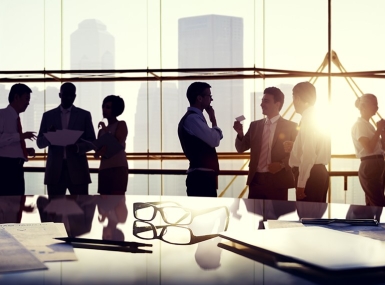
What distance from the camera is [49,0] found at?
29.2 ft

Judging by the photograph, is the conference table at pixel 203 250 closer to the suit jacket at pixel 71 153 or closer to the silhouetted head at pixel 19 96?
the suit jacket at pixel 71 153

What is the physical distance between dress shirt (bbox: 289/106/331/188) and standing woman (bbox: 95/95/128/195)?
1.07 metres

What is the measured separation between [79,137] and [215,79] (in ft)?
12.0

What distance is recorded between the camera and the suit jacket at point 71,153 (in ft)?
10.3

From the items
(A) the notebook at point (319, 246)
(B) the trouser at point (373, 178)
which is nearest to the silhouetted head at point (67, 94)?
(B) the trouser at point (373, 178)

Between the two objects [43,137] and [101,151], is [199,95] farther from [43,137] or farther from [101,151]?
[43,137]

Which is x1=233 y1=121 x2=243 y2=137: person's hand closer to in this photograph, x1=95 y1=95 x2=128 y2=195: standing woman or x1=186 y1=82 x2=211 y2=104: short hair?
x1=186 y1=82 x2=211 y2=104: short hair

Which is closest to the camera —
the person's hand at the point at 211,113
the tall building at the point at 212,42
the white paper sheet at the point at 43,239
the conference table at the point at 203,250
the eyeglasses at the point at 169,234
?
the conference table at the point at 203,250

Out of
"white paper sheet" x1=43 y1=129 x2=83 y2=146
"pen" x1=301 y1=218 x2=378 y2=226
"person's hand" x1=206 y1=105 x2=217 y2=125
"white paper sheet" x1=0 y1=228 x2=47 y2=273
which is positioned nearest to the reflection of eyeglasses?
"pen" x1=301 y1=218 x2=378 y2=226

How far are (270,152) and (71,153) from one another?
1.13 metres

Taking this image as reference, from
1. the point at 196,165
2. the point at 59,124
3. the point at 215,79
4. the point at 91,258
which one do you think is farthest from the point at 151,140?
the point at 91,258

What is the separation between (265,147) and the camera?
265 cm

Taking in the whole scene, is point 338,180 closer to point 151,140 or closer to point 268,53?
point 151,140

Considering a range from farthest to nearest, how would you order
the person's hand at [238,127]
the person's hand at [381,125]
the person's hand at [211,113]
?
1. the person's hand at [381,125]
2. the person's hand at [211,113]
3. the person's hand at [238,127]
